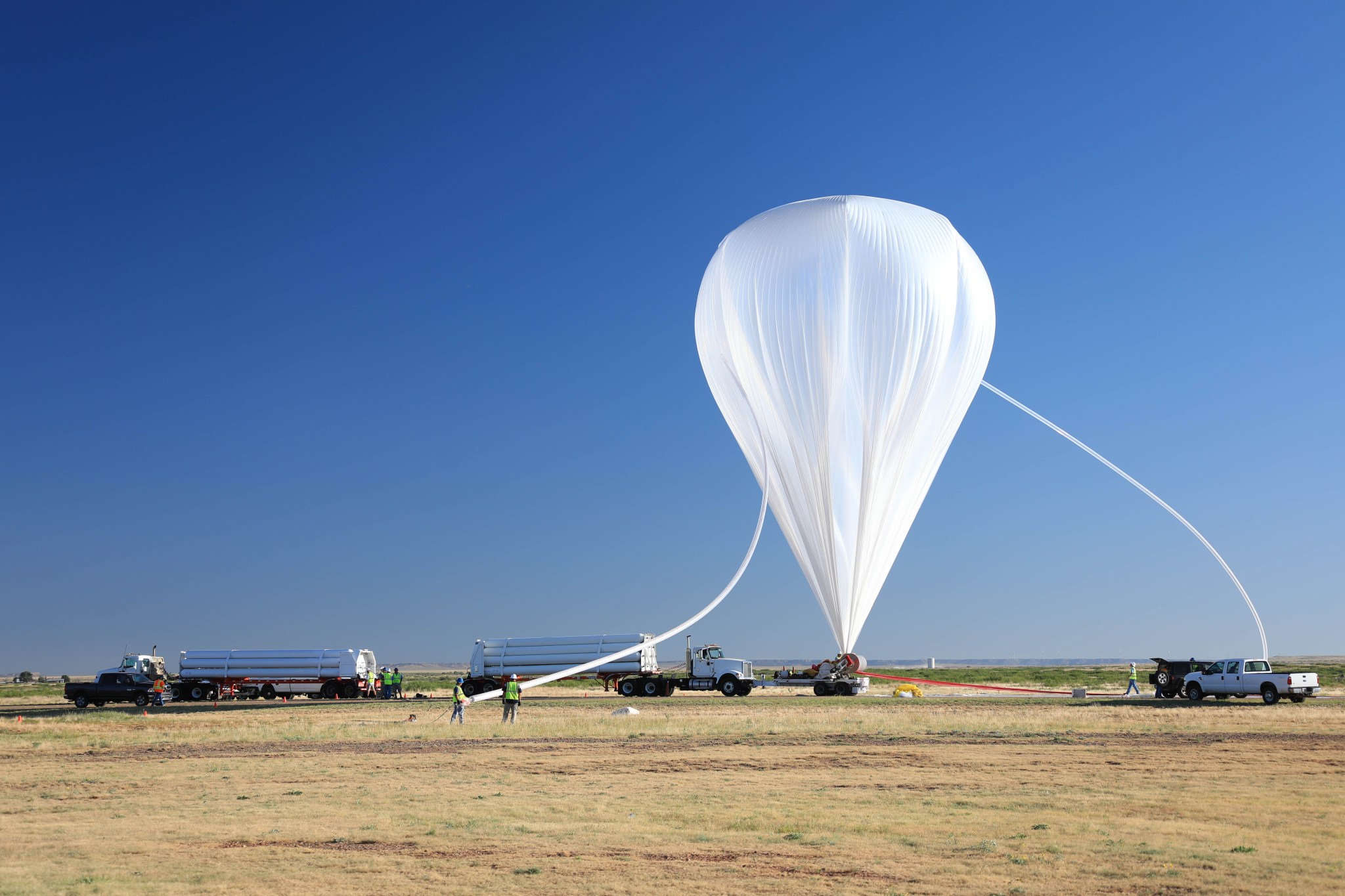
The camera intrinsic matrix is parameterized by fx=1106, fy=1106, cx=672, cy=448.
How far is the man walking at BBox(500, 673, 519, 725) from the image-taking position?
31.6 metres

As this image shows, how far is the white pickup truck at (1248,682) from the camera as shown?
127ft

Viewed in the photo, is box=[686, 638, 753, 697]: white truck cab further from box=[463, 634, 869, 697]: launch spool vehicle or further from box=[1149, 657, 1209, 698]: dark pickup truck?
box=[1149, 657, 1209, 698]: dark pickup truck

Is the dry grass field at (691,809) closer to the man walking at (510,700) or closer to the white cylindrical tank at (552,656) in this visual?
the man walking at (510,700)

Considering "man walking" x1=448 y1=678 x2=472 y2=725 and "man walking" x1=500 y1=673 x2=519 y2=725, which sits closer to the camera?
"man walking" x1=500 y1=673 x2=519 y2=725

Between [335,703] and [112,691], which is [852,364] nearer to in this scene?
[335,703]

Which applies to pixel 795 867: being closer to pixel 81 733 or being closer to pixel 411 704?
pixel 81 733

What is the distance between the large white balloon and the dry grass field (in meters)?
9.76

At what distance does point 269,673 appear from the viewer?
166ft

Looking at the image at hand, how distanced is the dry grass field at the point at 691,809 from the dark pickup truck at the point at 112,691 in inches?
778

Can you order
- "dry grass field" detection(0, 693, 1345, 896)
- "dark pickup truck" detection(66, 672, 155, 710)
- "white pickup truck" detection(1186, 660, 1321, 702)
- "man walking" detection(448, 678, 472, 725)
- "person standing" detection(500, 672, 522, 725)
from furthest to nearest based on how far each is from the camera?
"dark pickup truck" detection(66, 672, 155, 710), "white pickup truck" detection(1186, 660, 1321, 702), "man walking" detection(448, 678, 472, 725), "person standing" detection(500, 672, 522, 725), "dry grass field" detection(0, 693, 1345, 896)

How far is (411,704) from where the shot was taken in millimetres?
44906

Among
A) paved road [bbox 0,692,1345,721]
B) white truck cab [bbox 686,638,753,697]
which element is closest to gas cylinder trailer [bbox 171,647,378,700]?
paved road [bbox 0,692,1345,721]

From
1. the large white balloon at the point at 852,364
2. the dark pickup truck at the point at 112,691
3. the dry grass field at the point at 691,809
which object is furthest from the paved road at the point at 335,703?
the dry grass field at the point at 691,809

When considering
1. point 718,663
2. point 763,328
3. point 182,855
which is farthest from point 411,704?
point 182,855
